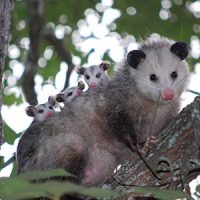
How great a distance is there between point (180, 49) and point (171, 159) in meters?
1.33

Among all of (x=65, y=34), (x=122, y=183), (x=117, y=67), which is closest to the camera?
(x=122, y=183)

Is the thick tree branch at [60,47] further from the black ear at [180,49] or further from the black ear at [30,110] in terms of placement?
the black ear at [180,49]

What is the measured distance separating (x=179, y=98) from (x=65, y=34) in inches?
106

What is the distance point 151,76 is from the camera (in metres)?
3.21

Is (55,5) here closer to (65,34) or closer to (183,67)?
(65,34)

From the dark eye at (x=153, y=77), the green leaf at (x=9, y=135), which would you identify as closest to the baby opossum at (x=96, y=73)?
the dark eye at (x=153, y=77)

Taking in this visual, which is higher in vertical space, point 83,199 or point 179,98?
point 179,98

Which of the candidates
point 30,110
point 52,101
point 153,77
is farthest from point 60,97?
point 153,77

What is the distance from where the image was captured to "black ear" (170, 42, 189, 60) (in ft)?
10.6

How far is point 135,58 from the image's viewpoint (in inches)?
130

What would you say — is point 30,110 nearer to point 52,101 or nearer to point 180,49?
point 52,101

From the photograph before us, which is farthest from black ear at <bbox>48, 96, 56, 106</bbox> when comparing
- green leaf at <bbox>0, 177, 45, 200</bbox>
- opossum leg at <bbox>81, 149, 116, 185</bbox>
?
green leaf at <bbox>0, 177, 45, 200</bbox>

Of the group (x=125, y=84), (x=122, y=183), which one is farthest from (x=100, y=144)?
(x=122, y=183)

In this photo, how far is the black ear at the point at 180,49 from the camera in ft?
10.6
